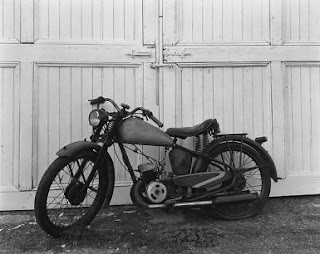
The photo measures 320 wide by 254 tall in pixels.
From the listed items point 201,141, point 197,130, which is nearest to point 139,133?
point 197,130

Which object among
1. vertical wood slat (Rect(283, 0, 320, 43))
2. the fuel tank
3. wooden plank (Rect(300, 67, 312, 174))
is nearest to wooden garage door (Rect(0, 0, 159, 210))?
Result: the fuel tank

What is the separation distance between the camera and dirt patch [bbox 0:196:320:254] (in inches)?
103

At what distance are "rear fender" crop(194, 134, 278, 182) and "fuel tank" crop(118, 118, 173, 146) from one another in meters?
0.50

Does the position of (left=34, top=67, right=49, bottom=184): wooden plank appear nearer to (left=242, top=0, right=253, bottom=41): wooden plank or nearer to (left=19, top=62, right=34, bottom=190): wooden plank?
(left=19, top=62, right=34, bottom=190): wooden plank

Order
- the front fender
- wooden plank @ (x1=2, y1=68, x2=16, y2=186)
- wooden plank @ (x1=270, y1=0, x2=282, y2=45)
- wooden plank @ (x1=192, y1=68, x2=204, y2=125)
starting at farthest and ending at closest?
wooden plank @ (x1=270, y1=0, x2=282, y2=45) < wooden plank @ (x1=192, y1=68, x2=204, y2=125) < wooden plank @ (x1=2, y1=68, x2=16, y2=186) < the front fender

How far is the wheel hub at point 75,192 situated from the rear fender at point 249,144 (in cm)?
123

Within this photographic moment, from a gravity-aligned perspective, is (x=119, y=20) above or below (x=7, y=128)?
above

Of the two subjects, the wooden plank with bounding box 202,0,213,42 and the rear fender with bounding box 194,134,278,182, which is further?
the wooden plank with bounding box 202,0,213,42

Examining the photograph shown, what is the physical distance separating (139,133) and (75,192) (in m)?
0.74

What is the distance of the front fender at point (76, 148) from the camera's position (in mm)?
2728

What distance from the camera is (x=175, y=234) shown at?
282 centimetres

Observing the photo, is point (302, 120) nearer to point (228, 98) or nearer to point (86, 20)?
point (228, 98)

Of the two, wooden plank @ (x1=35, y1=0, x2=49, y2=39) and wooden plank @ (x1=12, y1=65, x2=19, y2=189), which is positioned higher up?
wooden plank @ (x1=35, y1=0, x2=49, y2=39)

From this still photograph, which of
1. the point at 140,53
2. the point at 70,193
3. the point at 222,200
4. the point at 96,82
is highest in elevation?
the point at 140,53
